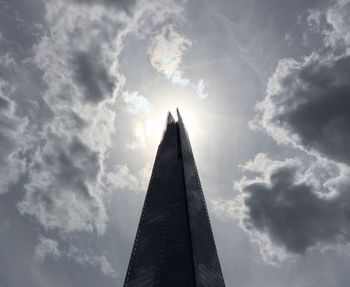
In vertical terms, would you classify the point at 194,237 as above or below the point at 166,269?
above

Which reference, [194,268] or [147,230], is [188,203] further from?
[194,268]

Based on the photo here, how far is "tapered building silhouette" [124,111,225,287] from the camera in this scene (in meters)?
147

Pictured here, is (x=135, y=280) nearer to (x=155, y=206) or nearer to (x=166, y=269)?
(x=166, y=269)

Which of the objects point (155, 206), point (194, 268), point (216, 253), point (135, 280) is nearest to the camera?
point (194, 268)

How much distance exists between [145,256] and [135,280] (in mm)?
10877

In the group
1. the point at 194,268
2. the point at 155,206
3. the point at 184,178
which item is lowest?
the point at 194,268

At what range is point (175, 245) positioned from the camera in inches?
6240

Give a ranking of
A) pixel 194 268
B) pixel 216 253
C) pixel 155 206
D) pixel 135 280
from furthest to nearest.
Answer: pixel 155 206, pixel 216 253, pixel 135 280, pixel 194 268

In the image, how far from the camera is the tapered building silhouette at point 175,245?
481ft

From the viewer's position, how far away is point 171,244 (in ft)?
525

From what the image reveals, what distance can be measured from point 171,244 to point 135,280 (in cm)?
2080

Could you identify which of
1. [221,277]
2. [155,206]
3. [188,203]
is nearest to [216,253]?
[221,277]

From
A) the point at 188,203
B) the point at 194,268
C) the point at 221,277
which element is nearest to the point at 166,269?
the point at 194,268

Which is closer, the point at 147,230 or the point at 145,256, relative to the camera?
the point at 145,256
